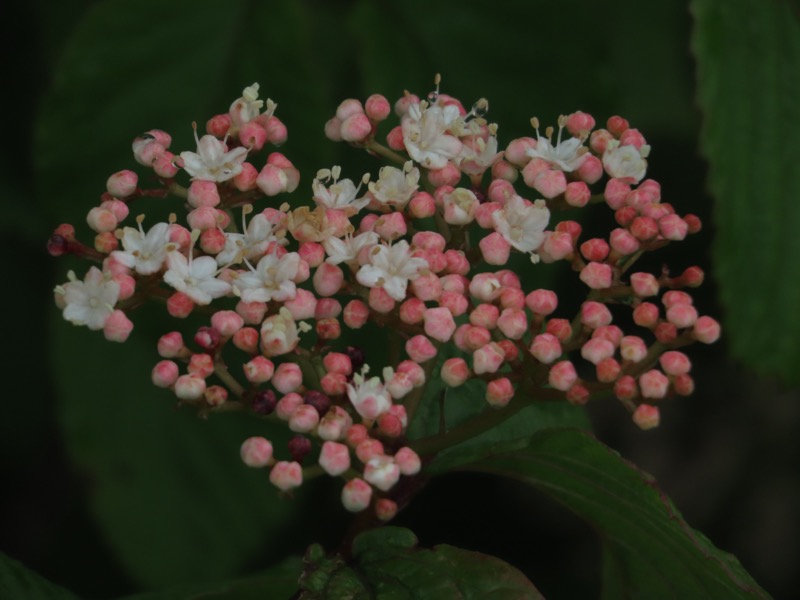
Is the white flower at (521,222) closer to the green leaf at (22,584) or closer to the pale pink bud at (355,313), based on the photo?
the pale pink bud at (355,313)

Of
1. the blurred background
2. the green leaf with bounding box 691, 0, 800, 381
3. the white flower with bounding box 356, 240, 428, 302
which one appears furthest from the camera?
the blurred background

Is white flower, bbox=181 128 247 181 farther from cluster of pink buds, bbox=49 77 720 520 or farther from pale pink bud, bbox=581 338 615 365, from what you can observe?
pale pink bud, bbox=581 338 615 365

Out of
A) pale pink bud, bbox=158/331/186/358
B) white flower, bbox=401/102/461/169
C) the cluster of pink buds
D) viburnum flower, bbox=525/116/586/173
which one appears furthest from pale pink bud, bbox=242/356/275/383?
viburnum flower, bbox=525/116/586/173

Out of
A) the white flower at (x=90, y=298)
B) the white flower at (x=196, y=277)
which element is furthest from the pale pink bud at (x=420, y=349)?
the white flower at (x=90, y=298)

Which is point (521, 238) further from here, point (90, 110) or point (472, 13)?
point (90, 110)

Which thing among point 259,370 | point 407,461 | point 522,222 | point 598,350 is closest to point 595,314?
point 598,350

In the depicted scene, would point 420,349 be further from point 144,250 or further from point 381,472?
point 144,250

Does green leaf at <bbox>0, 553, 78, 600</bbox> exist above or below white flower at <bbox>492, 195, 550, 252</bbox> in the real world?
below
